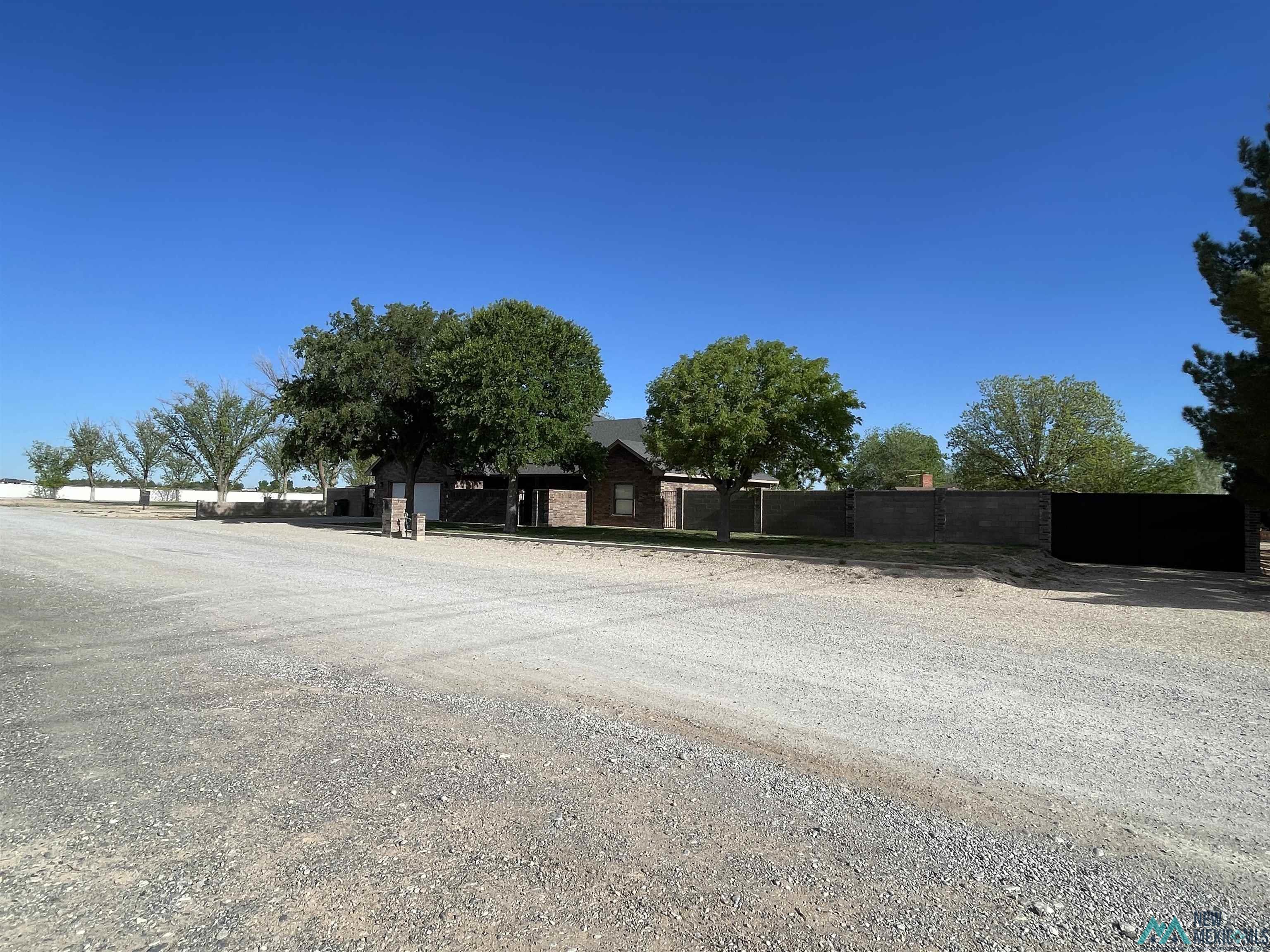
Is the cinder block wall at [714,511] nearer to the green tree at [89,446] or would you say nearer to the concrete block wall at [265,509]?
the concrete block wall at [265,509]

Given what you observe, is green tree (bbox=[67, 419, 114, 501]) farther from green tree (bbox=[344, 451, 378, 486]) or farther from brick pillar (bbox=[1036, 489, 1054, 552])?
brick pillar (bbox=[1036, 489, 1054, 552])

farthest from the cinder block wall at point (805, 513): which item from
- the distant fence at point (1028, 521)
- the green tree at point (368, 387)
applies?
the green tree at point (368, 387)

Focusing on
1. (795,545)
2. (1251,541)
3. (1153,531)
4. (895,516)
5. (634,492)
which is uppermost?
(634,492)

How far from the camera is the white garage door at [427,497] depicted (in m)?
36.9

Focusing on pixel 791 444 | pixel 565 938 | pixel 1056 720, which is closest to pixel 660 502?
pixel 791 444

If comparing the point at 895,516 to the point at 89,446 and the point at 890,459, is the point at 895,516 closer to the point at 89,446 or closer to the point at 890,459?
the point at 890,459

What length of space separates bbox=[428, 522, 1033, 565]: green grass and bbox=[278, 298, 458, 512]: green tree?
465cm

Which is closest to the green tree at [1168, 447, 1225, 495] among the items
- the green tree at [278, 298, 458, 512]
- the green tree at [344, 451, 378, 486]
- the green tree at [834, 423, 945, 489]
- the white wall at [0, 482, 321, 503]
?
the green tree at [834, 423, 945, 489]

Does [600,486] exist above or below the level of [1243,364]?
below

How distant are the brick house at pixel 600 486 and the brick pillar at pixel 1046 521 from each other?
969 cm

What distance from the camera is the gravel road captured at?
2.75m

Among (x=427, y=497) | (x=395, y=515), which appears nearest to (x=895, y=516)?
(x=395, y=515)

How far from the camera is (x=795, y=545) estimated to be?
20.7 metres

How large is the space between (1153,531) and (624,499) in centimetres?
1918
